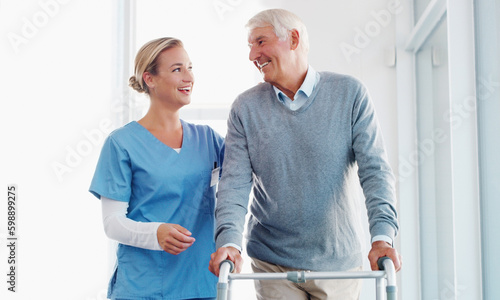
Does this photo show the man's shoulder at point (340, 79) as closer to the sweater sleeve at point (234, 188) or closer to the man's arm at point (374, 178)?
the man's arm at point (374, 178)

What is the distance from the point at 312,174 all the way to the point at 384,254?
0.33 meters

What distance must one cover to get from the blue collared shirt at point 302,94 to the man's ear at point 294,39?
90 mm

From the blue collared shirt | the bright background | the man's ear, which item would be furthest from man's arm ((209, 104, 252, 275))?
the bright background

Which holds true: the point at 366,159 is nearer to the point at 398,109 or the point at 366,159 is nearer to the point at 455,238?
the point at 455,238

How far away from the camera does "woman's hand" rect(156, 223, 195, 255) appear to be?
59.6 inches

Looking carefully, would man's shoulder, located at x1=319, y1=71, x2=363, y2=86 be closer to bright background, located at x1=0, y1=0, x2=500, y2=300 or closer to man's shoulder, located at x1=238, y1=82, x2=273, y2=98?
man's shoulder, located at x1=238, y1=82, x2=273, y2=98

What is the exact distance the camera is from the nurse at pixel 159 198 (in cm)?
169

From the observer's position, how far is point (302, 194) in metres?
1.54

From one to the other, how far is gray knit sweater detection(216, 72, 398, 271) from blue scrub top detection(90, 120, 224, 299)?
192 mm

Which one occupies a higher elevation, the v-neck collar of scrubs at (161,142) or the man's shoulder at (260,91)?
the man's shoulder at (260,91)

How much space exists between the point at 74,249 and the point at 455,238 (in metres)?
2.02

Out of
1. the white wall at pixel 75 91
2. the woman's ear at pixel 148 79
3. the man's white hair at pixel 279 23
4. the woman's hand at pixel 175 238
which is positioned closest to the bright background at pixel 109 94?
the white wall at pixel 75 91

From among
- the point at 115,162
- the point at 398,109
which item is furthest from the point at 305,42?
the point at 398,109

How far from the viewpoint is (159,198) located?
1703mm
